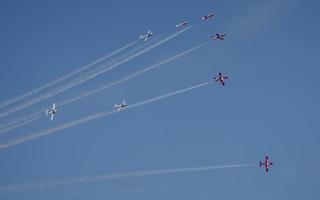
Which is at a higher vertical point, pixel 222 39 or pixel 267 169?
pixel 222 39

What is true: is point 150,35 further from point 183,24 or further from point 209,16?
point 209,16

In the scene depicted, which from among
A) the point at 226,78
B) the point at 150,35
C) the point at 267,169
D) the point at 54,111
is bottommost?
the point at 267,169

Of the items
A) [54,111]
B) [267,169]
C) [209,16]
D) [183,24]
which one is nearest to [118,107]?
[54,111]

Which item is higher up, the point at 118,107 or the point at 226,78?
the point at 226,78

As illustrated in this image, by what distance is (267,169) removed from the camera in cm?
11006

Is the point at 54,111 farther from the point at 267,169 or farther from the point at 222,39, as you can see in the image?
the point at 267,169

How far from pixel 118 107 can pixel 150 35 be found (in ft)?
64.3

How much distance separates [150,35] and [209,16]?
16.0 meters

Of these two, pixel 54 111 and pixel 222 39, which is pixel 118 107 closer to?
pixel 54 111

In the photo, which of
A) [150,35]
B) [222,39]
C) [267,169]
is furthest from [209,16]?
[267,169]

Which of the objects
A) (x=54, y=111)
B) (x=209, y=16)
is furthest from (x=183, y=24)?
(x=54, y=111)

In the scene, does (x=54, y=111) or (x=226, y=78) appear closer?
(x=54, y=111)

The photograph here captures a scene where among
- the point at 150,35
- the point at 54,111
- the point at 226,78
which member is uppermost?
the point at 150,35

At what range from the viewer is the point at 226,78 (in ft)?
351
